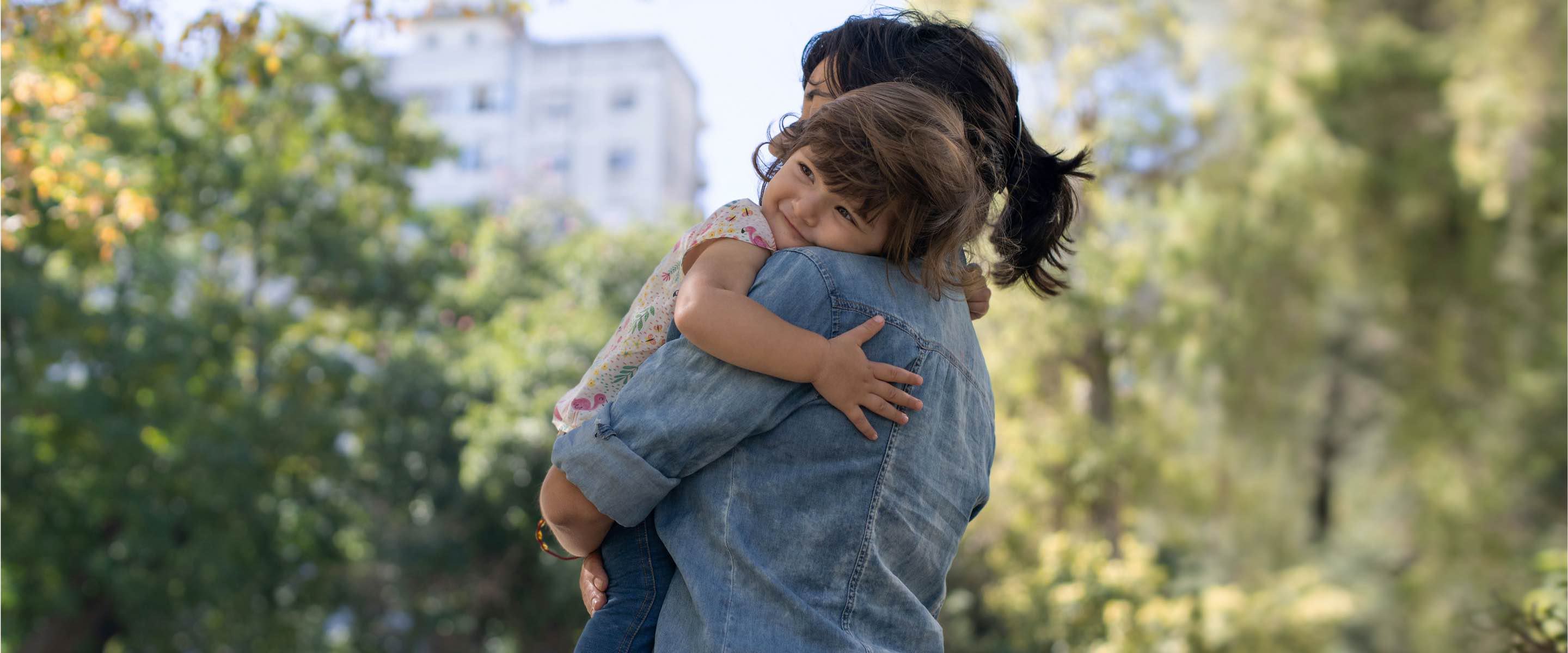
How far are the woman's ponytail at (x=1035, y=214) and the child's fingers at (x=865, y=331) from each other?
0.34 metres

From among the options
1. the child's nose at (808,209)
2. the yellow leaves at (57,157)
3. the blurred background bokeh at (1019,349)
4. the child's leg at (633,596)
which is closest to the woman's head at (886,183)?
the child's nose at (808,209)

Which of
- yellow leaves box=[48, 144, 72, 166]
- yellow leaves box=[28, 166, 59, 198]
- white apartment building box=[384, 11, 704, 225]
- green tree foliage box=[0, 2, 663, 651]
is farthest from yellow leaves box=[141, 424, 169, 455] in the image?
white apartment building box=[384, 11, 704, 225]

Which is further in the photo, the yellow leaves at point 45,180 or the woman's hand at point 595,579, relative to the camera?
the yellow leaves at point 45,180

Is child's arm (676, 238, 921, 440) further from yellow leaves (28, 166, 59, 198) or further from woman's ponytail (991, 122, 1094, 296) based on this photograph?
yellow leaves (28, 166, 59, 198)

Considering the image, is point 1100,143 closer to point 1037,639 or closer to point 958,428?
point 1037,639

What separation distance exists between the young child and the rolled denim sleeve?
0.02 metres

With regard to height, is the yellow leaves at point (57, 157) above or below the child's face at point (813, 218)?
above

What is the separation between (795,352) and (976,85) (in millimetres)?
399

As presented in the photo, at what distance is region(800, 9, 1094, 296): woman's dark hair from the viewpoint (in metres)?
1.28

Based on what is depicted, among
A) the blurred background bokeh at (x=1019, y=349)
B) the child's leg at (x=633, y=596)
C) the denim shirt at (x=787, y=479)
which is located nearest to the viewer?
the denim shirt at (x=787, y=479)

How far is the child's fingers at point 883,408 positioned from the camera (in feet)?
3.56

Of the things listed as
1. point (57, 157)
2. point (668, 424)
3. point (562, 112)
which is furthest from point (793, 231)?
point (562, 112)

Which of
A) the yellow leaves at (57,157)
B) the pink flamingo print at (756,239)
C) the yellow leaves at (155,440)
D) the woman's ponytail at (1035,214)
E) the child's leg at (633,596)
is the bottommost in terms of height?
the child's leg at (633,596)

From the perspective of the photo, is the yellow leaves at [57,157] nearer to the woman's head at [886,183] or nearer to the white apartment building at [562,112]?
the woman's head at [886,183]
